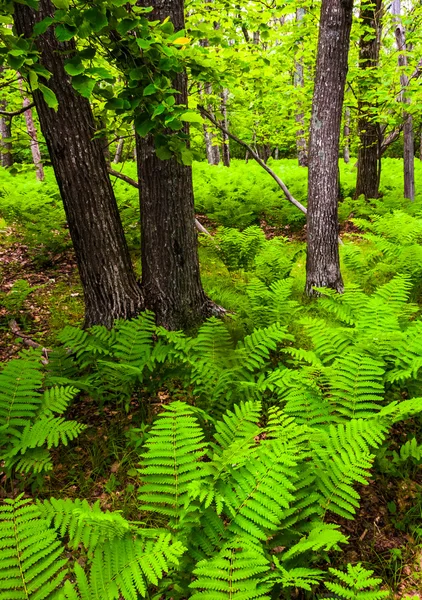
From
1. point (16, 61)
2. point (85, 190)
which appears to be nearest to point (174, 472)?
point (16, 61)

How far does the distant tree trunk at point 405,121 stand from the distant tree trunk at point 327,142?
1873 millimetres

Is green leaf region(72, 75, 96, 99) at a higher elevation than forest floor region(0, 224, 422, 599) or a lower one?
higher

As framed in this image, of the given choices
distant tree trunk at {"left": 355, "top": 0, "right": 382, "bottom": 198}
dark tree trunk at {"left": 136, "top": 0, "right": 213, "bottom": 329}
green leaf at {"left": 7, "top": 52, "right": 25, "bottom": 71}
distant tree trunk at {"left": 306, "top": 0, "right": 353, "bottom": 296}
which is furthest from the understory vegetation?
distant tree trunk at {"left": 355, "top": 0, "right": 382, "bottom": 198}

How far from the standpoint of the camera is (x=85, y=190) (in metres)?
3.38

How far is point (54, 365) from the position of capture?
3260 mm

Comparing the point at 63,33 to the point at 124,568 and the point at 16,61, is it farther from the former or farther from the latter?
the point at 124,568

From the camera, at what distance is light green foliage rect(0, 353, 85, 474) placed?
7.80 ft

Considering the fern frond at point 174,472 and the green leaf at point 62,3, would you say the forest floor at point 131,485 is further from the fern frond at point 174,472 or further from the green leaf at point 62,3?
the green leaf at point 62,3

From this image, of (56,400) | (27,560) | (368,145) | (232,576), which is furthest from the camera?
(368,145)

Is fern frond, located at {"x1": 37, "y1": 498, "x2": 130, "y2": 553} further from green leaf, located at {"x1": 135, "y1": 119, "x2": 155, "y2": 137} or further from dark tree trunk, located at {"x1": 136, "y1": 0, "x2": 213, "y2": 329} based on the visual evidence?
dark tree trunk, located at {"x1": 136, "y1": 0, "x2": 213, "y2": 329}

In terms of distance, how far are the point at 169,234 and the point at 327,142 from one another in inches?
85.8

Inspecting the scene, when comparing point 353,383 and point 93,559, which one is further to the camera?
point 353,383

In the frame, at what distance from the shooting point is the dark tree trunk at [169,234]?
11.0 feet

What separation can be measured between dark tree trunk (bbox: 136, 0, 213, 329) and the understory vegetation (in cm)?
33
